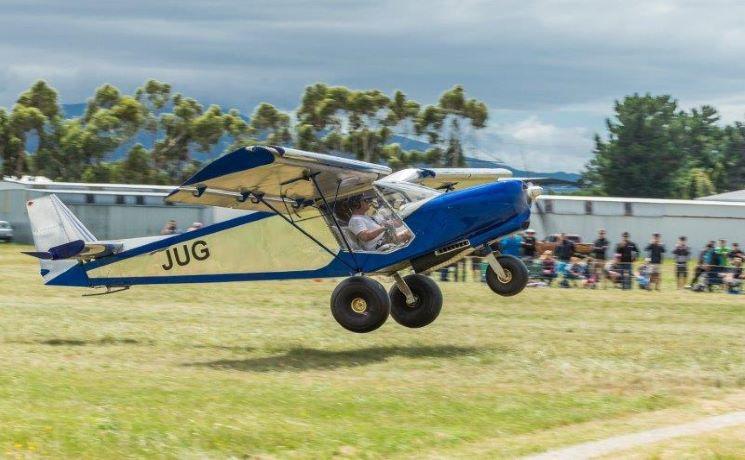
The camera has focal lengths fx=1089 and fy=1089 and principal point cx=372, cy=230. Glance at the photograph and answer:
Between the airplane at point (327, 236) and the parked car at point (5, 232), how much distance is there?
3613 cm

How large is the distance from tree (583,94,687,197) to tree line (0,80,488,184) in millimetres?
22910

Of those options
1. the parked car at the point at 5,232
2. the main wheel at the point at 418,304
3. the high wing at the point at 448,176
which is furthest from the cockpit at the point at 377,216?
the parked car at the point at 5,232

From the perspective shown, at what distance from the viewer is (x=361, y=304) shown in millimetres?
14805

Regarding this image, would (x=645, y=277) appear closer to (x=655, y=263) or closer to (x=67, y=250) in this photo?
(x=655, y=263)

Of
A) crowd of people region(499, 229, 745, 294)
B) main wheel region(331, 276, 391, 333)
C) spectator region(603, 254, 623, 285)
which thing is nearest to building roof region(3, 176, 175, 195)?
crowd of people region(499, 229, 745, 294)

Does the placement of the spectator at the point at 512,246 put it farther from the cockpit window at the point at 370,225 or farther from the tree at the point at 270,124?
the tree at the point at 270,124

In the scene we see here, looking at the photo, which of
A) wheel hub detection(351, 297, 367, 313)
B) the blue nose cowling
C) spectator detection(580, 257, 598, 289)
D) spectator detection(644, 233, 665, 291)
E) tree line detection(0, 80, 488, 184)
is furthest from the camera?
tree line detection(0, 80, 488, 184)

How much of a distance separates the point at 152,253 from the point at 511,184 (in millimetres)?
5739

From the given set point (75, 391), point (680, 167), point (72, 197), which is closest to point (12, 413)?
point (75, 391)

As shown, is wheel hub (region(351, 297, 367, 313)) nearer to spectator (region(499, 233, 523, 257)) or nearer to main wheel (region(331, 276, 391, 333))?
main wheel (region(331, 276, 391, 333))

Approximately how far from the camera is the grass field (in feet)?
32.8

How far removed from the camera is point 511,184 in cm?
1452

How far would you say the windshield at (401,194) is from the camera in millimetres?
15281

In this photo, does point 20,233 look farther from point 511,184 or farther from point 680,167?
point 680,167
